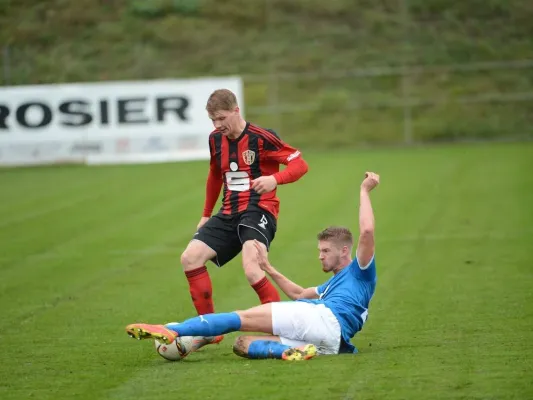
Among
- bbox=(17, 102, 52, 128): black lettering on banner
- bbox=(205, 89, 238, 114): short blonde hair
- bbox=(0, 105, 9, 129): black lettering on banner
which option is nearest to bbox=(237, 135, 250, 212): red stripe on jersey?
bbox=(205, 89, 238, 114): short blonde hair

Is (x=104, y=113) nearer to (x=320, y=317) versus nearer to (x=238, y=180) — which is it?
(x=238, y=180)

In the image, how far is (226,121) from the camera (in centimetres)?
849

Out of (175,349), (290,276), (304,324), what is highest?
(304,324)

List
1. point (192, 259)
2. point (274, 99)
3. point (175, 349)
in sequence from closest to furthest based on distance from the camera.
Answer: point (175, 349) → point (192, 259) → point (274, 99)

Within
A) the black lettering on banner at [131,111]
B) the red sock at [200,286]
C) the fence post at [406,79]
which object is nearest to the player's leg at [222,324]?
the red sock at [200,286]

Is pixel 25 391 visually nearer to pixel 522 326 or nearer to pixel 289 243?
pixel 522 326

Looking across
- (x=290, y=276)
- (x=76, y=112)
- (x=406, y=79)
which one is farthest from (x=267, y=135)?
(x=406, y=79)

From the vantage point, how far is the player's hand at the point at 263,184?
835cm

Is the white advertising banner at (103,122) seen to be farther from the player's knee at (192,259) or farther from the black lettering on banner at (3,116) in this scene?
the player's knee at (192,259)

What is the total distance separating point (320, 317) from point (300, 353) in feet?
0.92

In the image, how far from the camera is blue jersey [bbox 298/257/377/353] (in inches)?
305

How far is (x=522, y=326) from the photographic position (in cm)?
893

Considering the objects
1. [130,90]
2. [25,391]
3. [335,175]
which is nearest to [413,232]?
[335,175]

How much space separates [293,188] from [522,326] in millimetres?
12858
